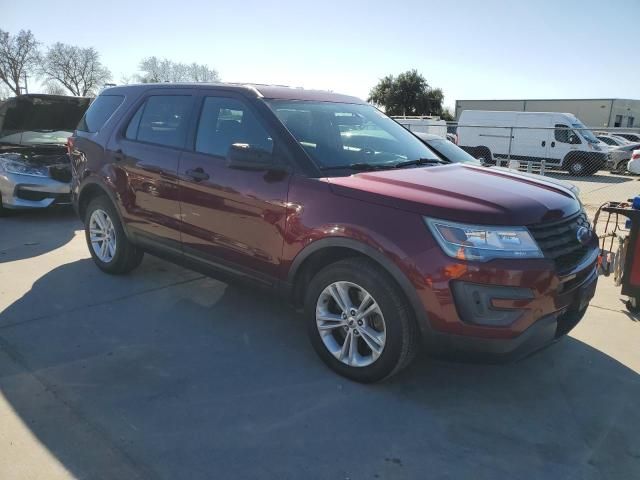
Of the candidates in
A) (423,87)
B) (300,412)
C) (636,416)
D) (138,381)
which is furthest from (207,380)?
(423,87)

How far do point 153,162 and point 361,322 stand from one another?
236 cm

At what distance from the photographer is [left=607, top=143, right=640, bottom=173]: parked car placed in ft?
66.5

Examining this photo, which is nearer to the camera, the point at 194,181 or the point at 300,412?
the point at 300,412

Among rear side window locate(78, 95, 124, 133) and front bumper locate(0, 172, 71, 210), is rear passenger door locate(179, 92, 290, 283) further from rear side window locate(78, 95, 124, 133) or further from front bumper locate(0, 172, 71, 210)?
front bumper locate(0, 172, 71, 210)

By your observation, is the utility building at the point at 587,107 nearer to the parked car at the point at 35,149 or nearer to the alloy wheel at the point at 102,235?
the parked car at the point at 35,149

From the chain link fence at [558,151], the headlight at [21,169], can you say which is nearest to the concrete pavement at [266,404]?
the headlight at [21,169]

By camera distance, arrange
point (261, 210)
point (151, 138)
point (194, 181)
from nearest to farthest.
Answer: point (261, 210)
point (194, 181)
point (151, 138)

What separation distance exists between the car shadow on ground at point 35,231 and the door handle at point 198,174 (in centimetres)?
308

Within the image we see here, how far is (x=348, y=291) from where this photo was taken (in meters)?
3.20

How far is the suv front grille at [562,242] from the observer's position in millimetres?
2838

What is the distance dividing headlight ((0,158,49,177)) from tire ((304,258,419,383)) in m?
6.10

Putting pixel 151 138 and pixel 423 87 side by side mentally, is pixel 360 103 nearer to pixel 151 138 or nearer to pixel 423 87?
pixel 151 138

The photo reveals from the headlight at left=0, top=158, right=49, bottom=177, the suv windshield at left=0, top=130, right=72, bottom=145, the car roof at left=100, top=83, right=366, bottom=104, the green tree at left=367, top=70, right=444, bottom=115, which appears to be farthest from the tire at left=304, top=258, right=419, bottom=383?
the green tree at left=367, top=70, right=444, bottom=115

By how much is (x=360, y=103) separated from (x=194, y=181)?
5.34 feet
